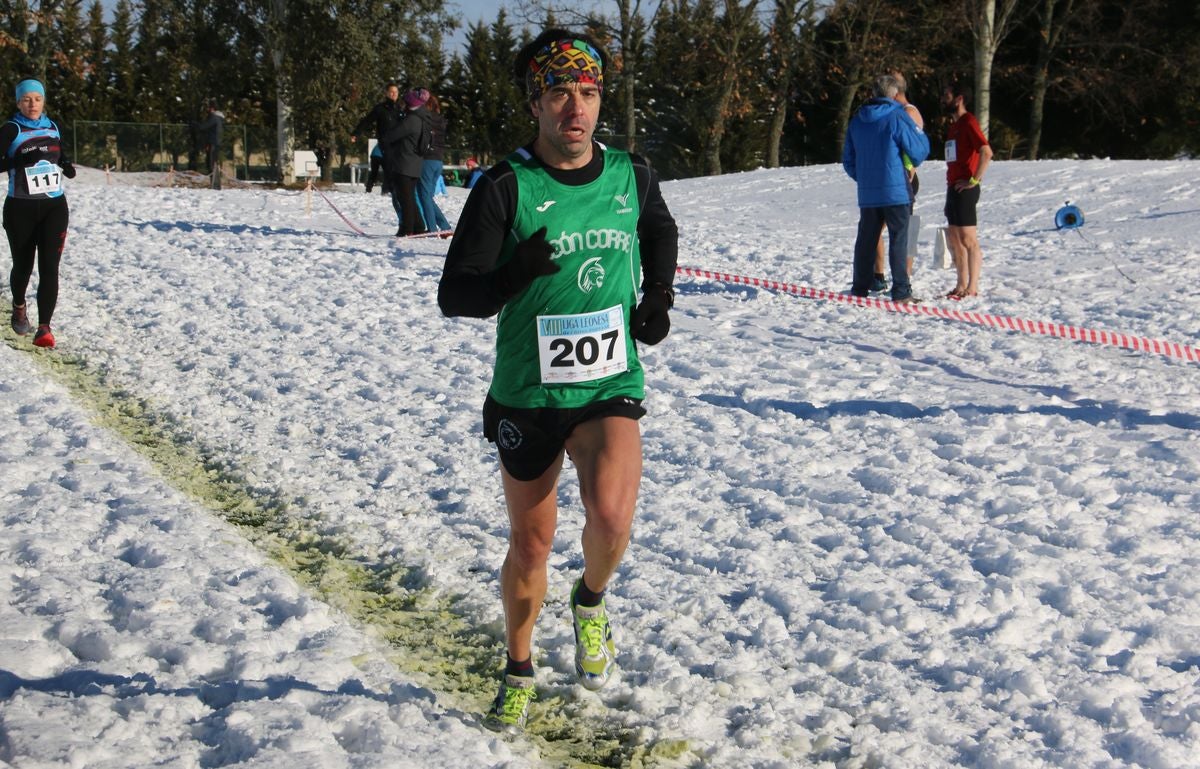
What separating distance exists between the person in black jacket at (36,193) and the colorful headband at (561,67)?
6150 mm

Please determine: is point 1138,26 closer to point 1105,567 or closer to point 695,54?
point 695,54

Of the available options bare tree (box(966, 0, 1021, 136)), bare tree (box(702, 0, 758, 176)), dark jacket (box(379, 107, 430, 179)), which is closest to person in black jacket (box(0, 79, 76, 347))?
dark jacket (box(379, 107, 430, 179))

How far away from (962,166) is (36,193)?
23.9 feet

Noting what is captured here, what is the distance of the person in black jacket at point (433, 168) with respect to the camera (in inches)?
581

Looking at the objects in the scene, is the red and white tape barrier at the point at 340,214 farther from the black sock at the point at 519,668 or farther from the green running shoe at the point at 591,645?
the black sock at the point at 519,668

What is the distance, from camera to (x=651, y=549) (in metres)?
5.21

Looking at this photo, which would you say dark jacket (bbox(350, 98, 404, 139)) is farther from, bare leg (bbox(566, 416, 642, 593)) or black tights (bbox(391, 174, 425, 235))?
bare leg (bbox(566, 416, 642, 593))

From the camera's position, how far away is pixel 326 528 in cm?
547

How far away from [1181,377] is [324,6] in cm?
3283

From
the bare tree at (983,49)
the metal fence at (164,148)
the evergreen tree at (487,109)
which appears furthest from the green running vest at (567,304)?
the evergreen tree at (487,109)

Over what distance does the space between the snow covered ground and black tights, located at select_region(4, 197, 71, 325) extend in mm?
480

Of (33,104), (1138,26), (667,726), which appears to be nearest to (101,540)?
(667,726)

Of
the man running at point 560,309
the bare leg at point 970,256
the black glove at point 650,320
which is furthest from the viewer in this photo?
the bare leg at point 970,256

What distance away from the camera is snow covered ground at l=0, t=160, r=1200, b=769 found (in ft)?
11.9
